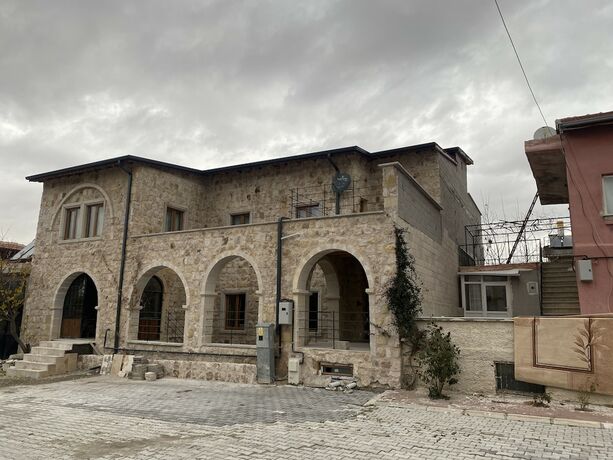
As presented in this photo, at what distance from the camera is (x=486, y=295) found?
17.2 meters

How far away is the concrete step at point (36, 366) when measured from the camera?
45.0ft

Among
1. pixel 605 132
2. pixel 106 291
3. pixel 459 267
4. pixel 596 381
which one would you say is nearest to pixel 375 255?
pixel 596 381

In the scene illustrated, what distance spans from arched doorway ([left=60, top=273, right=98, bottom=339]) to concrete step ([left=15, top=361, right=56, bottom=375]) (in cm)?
284

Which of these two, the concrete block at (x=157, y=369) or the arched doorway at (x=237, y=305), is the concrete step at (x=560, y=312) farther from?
the concrete block at (x=157, y=369)

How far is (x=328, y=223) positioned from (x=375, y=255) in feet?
5.11

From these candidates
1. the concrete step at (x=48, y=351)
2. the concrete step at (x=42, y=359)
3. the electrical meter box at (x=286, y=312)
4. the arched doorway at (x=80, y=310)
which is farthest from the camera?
the arched doorway at (x=80, y=310)

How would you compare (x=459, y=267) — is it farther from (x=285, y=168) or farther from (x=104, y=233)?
(x=104, y=233)

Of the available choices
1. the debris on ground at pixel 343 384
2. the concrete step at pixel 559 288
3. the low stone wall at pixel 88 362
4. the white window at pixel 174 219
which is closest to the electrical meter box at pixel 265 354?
the debris on ground at pixel 343 384

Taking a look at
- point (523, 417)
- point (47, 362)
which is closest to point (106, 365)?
point (47, 362)

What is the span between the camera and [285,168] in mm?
16781

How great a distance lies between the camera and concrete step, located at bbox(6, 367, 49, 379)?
13.5 m

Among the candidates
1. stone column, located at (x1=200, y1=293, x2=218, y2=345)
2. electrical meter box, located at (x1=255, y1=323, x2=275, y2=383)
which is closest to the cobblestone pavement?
electrical meter box, located at (x1=255, y1=323, x2=275, y2=383)

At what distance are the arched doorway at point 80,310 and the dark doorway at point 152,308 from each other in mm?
2115

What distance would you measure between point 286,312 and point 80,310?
9897 mm
